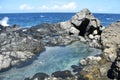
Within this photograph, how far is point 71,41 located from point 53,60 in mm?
12575

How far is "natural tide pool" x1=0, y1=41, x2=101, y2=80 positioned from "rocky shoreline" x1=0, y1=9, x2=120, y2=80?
1443mm

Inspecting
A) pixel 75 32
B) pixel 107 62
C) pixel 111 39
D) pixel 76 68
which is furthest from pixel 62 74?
pixel 75 32


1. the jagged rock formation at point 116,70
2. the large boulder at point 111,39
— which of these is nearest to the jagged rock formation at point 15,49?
the large boulder at point 111,39

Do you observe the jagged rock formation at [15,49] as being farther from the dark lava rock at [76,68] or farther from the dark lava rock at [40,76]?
the dark lava rock at [76,68]

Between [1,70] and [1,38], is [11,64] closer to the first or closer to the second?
[1,70]

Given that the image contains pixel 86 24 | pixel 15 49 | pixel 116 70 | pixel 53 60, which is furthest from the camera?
Answer: pixel 86 24

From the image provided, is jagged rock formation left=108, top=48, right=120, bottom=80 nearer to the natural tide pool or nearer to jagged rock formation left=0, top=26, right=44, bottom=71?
the natural tide pool

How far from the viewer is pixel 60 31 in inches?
2430

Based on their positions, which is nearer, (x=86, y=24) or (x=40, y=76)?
(x=40, y=76)

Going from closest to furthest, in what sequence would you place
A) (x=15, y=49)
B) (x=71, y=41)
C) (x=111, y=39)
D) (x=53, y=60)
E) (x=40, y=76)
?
(x=40, y=76) → (x=53, y=60) → (x=15, y=49) → (x=111, y=39) → (x=71, y=41)

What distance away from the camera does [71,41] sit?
5359cm

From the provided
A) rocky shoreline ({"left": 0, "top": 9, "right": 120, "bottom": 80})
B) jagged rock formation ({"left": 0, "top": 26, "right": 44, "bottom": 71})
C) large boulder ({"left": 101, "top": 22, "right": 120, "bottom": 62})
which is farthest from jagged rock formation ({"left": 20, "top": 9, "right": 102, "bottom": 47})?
jagged rock formation ({"left": 0, "top": 26, "right": 44, "bottom": 71})

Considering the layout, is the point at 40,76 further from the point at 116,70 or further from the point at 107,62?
the point at 116,70

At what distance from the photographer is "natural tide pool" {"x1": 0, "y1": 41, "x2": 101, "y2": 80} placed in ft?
118
